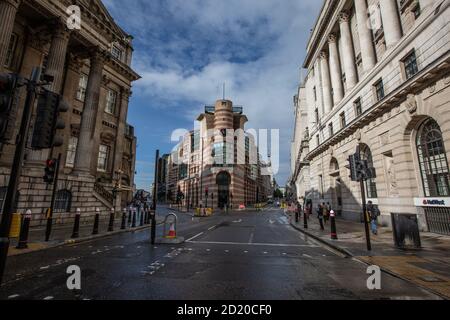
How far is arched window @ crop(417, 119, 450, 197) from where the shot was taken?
13.2m

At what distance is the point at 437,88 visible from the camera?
12.5 m

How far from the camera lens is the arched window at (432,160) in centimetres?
1315

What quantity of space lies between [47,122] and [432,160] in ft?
60.2

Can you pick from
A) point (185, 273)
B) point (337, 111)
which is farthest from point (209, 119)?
point (185, 273)

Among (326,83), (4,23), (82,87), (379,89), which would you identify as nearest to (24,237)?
(4,23)

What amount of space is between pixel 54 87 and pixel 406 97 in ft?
76.9

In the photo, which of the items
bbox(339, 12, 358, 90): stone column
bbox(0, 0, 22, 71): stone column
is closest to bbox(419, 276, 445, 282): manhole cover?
bbox(339, 12, 358, 90): stone column

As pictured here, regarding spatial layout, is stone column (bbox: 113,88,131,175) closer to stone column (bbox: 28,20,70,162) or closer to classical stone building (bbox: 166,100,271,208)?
stone column (bbox: 28,20,70,162)

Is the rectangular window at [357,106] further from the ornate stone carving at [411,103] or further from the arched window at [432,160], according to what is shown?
the arched window at [432,160]

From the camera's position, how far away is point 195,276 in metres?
5.40

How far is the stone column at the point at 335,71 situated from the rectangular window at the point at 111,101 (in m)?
25.3

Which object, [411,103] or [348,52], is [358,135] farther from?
[348,52]

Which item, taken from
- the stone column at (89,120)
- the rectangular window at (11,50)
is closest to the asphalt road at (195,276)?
the stone column at (89,120)
